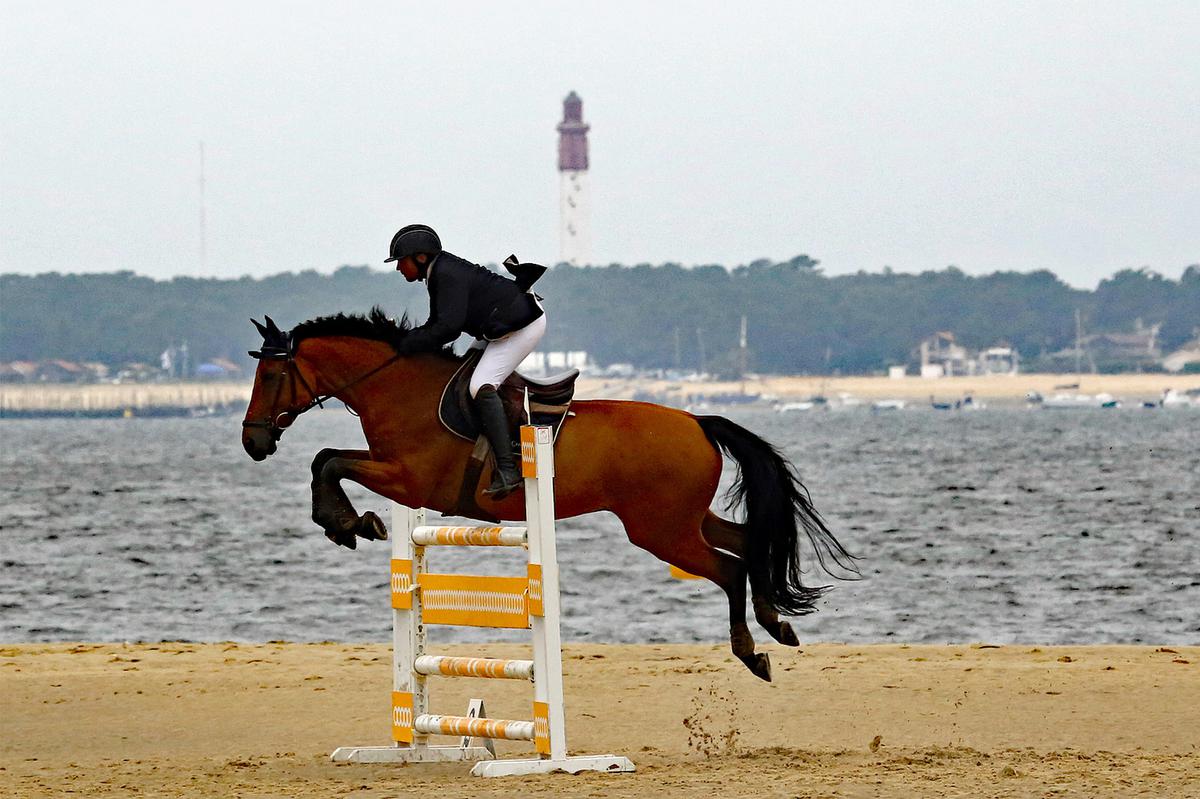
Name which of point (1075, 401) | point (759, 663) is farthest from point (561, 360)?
point (759, 663)

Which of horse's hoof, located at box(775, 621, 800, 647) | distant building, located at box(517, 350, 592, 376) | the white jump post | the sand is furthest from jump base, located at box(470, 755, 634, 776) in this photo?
distant building, located at box(517, 350, 592, 376)

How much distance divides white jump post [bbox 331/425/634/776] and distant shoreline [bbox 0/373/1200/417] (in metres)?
157

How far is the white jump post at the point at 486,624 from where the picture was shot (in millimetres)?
9477

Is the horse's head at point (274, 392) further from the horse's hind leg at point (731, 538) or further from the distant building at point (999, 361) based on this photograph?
the distant building at point (999, 361)

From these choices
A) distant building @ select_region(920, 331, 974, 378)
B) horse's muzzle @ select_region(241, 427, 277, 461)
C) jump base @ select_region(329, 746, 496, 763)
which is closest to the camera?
horse's muzzle @ select_region(241, 427, 277, 461)

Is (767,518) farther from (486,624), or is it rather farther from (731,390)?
(731,390)

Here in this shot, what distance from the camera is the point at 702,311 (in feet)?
610

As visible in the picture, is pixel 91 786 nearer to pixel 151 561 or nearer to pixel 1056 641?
pixel 1056 641

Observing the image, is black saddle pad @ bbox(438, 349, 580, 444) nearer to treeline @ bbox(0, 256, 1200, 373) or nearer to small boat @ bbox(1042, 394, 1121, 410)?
treeline @ bbox(0, 256, 1200, 373)

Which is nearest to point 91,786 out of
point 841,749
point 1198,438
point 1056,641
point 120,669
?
point 841,749

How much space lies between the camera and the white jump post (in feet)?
31.1

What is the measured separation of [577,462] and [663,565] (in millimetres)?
24714

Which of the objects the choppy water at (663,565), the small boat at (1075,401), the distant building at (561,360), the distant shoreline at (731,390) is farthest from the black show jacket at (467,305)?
the small boat at (1075,401)

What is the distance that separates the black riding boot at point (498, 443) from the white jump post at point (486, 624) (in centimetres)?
23
